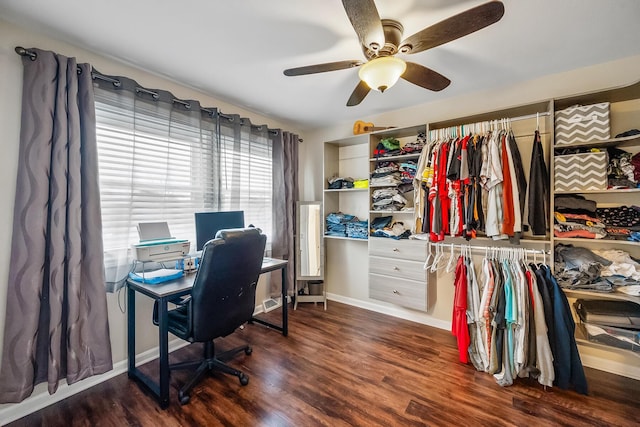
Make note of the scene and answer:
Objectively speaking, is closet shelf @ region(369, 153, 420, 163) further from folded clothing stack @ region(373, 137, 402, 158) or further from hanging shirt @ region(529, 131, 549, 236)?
hanging shirt @ region(529, 131, 549, 236)

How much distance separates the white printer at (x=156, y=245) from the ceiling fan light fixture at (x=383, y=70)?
1.80m

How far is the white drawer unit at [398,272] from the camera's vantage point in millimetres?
2549

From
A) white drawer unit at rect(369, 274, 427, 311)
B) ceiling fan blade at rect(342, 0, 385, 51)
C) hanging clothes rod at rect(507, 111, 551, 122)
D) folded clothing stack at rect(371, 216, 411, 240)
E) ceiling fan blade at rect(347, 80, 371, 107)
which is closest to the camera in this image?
ceiling fan blade at rect(342, 0, 385, 51)

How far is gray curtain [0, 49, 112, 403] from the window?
18 cm

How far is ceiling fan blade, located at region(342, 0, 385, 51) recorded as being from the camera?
1.10 meters

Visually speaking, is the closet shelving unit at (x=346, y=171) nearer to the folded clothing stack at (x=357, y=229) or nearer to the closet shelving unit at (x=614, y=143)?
the folded clothing stack at (x=357, y=229)

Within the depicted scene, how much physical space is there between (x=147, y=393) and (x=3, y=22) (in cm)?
Answer: 251

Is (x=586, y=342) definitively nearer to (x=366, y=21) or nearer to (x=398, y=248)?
(x=398, y=248)

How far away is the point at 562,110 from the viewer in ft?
6.48

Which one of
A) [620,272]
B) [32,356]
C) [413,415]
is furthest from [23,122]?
[620,272]

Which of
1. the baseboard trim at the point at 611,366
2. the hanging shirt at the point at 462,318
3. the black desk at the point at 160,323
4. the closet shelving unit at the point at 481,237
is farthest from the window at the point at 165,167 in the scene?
the baseboard trim at the point at 611,366

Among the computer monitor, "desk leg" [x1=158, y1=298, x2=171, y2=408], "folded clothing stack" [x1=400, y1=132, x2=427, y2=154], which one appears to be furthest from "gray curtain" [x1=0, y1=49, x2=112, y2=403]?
"folded clothing stack" [x1=400, y1=132, x2=427, y2=154]

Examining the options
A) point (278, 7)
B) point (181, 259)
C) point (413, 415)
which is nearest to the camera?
point (278, 7)

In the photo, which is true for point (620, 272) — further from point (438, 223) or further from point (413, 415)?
point (413, 415)
